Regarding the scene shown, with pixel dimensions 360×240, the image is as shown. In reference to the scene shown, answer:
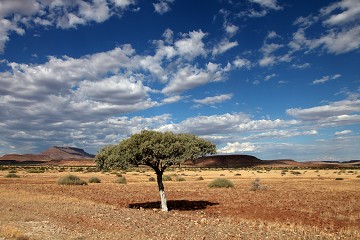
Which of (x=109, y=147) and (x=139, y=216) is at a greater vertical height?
(x=109, y=147)

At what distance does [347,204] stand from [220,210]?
439 inches

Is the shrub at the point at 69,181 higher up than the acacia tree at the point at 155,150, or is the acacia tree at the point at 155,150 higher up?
the acacia tree at the point at 155,150

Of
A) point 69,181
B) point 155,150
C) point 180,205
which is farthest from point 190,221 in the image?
point 69,181

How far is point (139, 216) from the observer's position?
21.5 metres

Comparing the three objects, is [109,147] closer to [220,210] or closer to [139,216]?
[139,216]

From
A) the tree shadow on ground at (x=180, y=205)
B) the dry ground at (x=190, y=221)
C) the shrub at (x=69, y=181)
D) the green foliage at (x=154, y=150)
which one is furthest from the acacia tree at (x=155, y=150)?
the shrub at (x=69, y=181)

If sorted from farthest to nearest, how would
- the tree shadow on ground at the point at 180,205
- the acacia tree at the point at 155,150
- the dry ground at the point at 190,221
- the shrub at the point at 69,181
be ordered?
the shrub at the point at 69,181
the tree shadow on ground at the point at 180,205
the acacia tree at the point at 155,150
the dry ground at the point at 190,221

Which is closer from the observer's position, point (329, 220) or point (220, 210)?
point (329, 220)

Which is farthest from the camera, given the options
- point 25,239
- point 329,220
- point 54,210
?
point 54,210

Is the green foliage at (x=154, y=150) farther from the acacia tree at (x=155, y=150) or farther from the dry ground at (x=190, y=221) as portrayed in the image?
the dry ground at (x=190, y=221)

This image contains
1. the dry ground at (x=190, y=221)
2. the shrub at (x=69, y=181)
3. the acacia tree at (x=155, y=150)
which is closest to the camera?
the dry ground at (x=190, y=221)

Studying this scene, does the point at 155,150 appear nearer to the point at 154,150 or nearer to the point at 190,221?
the point at 154,150

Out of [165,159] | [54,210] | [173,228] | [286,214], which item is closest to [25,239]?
[173,228]

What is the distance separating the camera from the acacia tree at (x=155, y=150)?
77.9ft
